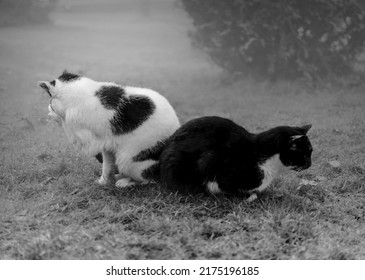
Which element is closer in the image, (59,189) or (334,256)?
(334,256)

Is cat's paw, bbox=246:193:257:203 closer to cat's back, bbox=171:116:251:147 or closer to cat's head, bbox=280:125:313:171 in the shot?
cat's head, bbox=280:125:313:171

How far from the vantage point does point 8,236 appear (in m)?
3.48

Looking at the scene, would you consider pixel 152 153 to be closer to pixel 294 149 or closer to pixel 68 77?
pixel 68 77

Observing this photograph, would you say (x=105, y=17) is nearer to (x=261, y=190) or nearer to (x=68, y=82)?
(x=68, y=82)

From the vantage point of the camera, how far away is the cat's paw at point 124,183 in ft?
14.6

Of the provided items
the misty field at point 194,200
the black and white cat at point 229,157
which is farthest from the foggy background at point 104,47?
the black and white cat at point 229,157

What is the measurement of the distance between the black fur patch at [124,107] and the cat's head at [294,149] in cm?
144

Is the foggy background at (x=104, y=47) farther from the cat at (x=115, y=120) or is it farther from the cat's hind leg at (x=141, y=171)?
the cat's hind leg at (x=141, y=171)

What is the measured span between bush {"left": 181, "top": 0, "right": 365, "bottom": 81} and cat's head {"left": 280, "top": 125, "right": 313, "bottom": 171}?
6.34 m

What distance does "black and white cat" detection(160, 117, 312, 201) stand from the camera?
3.85 metres

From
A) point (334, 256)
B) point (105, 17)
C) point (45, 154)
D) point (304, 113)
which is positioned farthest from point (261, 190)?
point (105, 17)

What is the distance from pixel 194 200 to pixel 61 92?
185 centimetres

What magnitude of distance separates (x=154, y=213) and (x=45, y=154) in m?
2.58

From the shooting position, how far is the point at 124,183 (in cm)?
446
